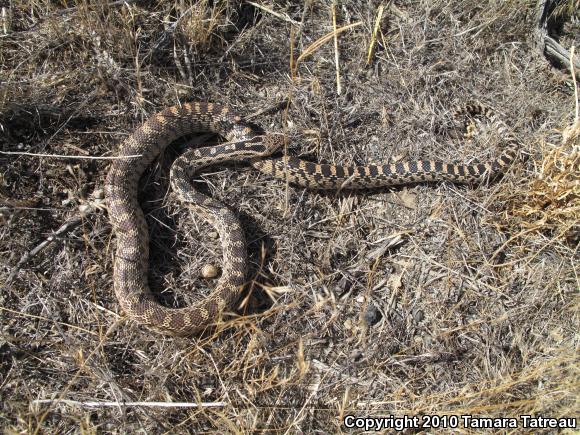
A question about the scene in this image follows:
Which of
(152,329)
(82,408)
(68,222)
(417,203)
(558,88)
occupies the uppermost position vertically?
(558,88)

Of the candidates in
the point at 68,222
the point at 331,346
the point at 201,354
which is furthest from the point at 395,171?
the point at 68,222

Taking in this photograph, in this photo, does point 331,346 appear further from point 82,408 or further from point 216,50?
point 216,50

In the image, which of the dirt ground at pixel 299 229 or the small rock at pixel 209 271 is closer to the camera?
the dirt ground at pixel 299 229

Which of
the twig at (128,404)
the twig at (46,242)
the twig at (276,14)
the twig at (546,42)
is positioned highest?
the twig at (546,42)

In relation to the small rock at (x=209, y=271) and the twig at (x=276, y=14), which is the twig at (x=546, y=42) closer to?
the twig at (x=276, y=14)

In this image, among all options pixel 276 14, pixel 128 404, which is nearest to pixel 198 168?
pixel 276 14

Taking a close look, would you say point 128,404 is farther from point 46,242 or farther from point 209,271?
point 46,242

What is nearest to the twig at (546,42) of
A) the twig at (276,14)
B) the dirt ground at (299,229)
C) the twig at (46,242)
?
the dirt ground at (299,229)
